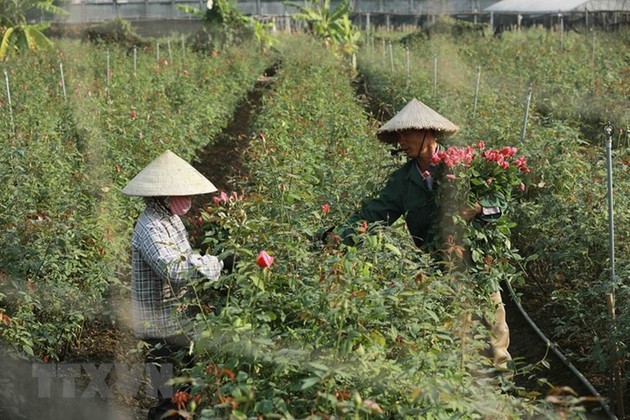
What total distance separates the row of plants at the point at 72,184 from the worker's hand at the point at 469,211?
6.47ft

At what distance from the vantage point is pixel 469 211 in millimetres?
4469

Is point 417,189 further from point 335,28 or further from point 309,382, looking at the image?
point 335,28

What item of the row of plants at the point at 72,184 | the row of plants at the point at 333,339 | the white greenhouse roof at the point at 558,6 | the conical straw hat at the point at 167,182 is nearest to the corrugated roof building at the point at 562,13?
the white greenhouse roof at the point at 558,6

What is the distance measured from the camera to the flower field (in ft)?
10.1

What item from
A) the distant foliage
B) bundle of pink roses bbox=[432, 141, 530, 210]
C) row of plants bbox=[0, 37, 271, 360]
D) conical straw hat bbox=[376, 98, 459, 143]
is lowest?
the distant foliage

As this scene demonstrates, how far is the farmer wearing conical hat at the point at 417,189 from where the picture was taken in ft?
15.1

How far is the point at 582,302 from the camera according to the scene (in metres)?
5.78

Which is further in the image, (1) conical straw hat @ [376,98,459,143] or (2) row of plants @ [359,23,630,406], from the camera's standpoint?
(2) row of plants @ [359,23,630,406]

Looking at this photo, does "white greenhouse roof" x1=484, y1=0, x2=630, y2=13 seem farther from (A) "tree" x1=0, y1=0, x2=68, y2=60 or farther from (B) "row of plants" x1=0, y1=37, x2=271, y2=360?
(B) "row of plants" x1=0, y1=37, x2=271, y2=360

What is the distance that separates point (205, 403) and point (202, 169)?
298 inches

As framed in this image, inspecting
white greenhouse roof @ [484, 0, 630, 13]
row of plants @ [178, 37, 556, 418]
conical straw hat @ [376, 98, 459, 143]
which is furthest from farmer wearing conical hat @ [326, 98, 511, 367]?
white greenhouse roof @ [484, 0, 630, 13]

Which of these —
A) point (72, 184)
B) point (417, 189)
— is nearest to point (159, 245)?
point (417, 189)

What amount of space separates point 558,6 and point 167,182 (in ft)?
87.3

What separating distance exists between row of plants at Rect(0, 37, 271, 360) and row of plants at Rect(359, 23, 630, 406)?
241 centimetres
